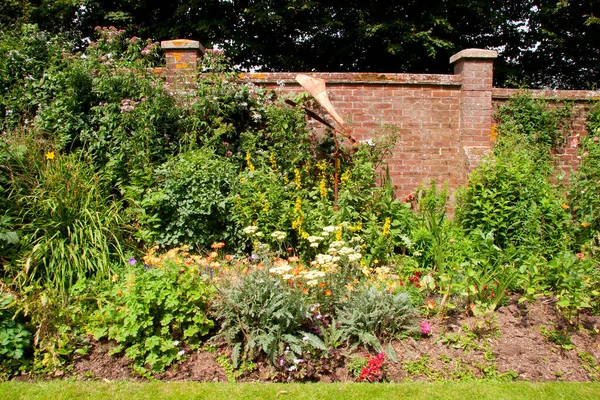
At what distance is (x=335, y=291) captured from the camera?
422cm

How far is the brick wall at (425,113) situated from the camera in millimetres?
6707

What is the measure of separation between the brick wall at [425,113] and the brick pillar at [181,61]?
21cm

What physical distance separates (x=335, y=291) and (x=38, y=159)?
353 cm

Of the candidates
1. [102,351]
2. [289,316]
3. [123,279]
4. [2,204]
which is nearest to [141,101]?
[2,204]

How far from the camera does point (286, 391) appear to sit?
→ 3.30m

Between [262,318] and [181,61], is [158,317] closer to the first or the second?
[262,318]

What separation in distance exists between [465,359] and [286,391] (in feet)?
4.93

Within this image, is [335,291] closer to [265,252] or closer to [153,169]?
[265,252]

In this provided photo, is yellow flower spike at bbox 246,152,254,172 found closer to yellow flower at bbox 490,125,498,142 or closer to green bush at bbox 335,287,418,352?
green bush at bbox 335,287,418,352

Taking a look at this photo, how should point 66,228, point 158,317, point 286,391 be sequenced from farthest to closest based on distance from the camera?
point 66,228 < point 158,317 < point 286,391

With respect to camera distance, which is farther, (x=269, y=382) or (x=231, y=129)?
(x=231, y=129)

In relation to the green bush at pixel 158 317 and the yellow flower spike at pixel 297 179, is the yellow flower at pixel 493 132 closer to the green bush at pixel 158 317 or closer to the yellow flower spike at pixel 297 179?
the yellow flower spike at pixel 297 179

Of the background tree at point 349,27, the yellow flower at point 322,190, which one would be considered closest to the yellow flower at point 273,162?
the yellow flower at point 322,190

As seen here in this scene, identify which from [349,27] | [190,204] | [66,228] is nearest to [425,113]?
[190,204]
